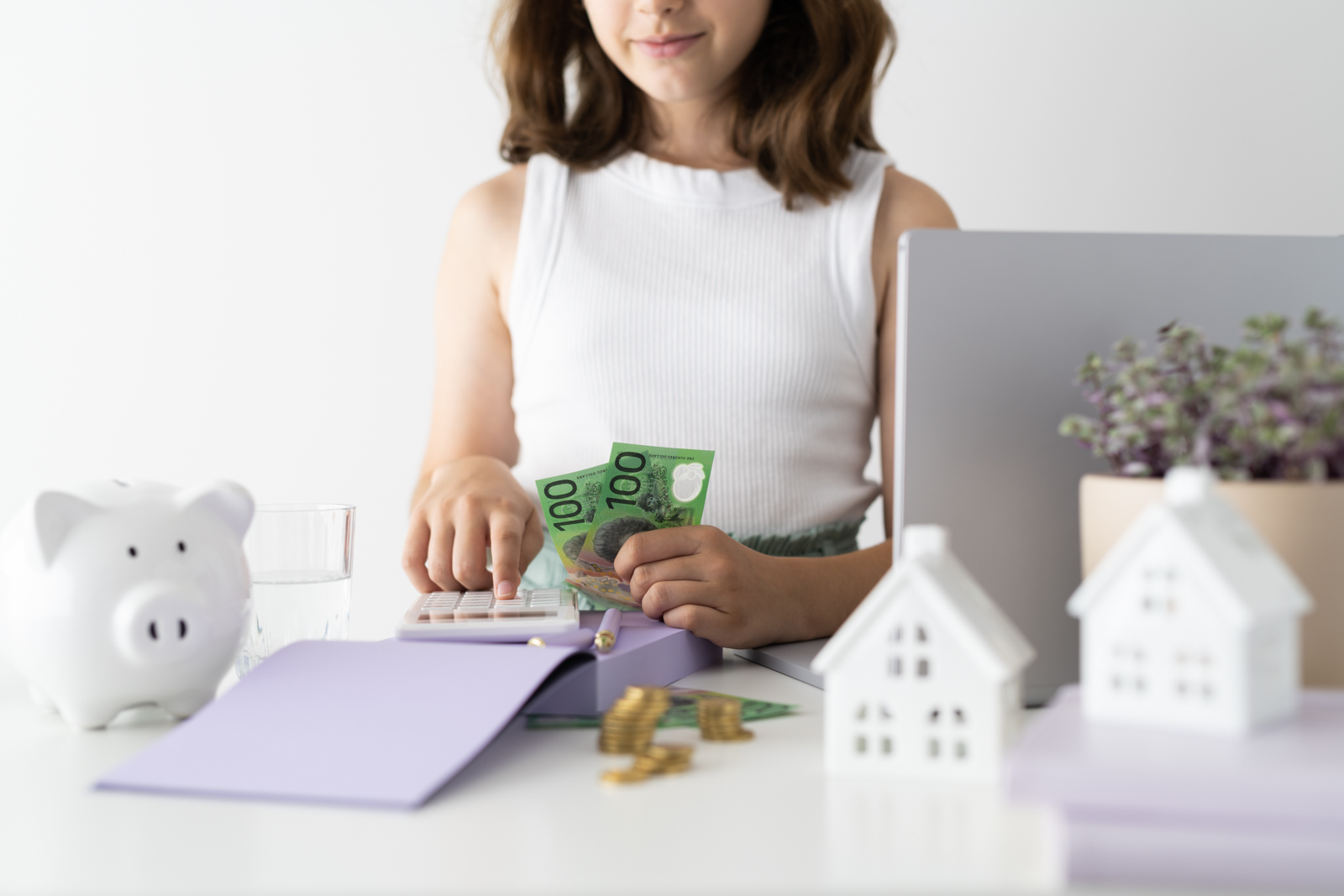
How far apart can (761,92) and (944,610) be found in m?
0.97

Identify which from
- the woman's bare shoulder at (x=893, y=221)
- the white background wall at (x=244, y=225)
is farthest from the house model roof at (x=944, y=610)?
the white background wall at (x=244, y=225)

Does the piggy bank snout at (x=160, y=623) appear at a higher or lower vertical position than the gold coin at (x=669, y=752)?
higher

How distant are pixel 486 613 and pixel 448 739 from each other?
0.64ft

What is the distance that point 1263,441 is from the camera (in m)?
0.50

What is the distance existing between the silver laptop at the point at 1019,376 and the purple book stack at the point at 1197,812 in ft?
0.79

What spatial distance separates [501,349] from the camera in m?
1.38

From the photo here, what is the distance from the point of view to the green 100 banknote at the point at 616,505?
806 mm

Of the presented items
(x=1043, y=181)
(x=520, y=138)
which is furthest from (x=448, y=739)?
(x=1043, y=181)

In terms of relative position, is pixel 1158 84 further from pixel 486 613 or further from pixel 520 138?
pixel 486 613

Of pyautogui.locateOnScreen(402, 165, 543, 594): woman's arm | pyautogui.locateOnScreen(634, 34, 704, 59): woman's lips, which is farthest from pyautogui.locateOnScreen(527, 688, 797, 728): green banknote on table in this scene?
pyautogui.locateOnScreen(634, 34, 704, 59): woman's lips

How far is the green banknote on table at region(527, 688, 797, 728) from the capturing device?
24.3 inches

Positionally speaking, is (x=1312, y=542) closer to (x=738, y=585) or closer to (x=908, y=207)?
(x=738, y=585)

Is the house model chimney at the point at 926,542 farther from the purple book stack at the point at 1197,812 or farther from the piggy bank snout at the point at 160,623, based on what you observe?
the piggy bank snout at the point at 160,623

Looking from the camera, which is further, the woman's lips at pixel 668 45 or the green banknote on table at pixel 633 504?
the woman's lips at pixel 668 45
